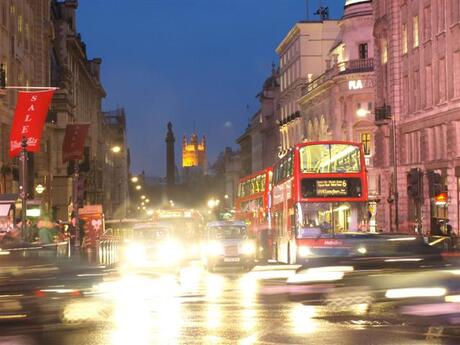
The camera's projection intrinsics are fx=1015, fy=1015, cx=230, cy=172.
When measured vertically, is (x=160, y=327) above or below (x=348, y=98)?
below

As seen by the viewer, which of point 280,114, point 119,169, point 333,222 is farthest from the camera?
point 119,169

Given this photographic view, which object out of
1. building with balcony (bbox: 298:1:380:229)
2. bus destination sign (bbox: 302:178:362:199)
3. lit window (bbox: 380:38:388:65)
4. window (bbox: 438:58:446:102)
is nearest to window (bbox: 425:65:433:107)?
window (bbox: 438:58:446:102)

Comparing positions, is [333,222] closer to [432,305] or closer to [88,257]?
[88,257]

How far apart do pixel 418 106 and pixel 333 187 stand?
86.7ft

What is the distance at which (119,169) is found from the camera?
164 m

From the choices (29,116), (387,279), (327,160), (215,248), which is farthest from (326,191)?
(387,279)

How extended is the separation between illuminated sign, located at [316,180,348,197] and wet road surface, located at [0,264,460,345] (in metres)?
10.5

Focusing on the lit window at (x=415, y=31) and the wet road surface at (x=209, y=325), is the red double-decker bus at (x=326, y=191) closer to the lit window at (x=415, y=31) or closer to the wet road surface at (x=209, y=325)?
the wet road surface at (x=209, y=325)

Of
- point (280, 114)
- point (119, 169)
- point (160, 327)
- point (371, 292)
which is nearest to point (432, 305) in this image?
point (371, 292)

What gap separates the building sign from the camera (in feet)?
267

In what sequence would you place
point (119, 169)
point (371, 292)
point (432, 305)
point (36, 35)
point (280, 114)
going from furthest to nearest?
point (119, 169)
point (280, 114)
point (36, 35)
point (371, 292)
point (432, 305)

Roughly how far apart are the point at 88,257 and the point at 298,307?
22.2 m

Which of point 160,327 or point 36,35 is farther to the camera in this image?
point 36,35

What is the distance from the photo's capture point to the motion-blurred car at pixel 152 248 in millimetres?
40188
